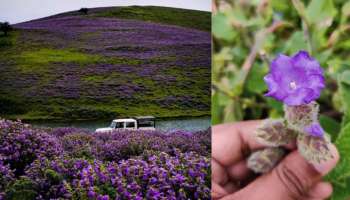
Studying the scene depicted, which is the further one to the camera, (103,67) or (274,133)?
(103,67)

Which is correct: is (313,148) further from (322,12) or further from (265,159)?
(322,12)

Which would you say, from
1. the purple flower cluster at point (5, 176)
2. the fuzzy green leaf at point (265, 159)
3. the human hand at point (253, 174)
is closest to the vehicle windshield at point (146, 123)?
the purple flower cluster at point (5, 176)

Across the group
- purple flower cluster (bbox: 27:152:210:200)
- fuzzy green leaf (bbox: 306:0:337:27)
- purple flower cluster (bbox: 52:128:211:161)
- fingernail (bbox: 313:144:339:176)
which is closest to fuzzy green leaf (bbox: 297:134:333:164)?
fingernail (bbox: 313:144:339:176)

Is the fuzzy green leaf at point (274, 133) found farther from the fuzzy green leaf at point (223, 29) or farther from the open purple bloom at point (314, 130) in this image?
the fuzzy green leaf at point (223, 29)

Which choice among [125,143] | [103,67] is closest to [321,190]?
[125,143]

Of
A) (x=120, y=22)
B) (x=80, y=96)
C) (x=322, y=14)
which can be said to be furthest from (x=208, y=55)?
(x=322, y=14)

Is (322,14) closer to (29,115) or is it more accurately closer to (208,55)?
(208,55)
